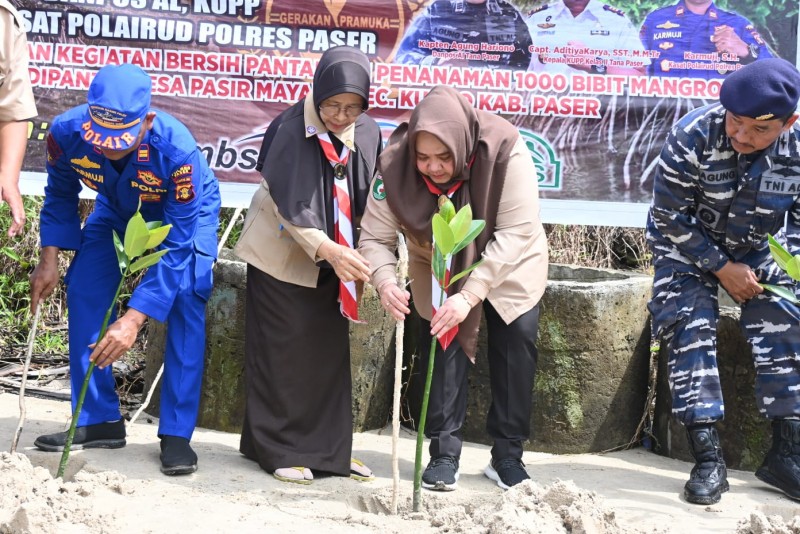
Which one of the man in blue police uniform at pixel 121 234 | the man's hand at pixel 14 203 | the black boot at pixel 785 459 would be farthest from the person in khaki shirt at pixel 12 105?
the black boot at pixel 785 459

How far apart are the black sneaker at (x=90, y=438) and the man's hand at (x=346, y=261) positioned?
119 centimetres

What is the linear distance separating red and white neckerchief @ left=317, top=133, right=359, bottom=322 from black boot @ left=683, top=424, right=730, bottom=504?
53.5 inches

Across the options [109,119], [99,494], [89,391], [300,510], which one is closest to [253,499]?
[300,510]

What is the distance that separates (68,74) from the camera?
5312mm

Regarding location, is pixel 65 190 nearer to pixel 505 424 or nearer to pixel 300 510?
pixel 300 510

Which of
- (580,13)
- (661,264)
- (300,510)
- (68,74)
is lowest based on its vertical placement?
(300,510)

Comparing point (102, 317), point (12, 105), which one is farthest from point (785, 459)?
point (12, 105)

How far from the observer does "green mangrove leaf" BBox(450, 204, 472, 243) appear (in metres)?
3.39

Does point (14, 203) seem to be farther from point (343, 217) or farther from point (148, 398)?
point (148, 398)

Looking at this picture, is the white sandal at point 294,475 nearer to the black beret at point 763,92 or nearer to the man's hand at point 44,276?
the man's hand at point 44,276

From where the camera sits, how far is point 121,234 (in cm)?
425

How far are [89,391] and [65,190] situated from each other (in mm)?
783

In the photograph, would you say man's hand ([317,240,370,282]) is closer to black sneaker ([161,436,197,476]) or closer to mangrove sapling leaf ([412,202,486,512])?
mangrove sapling leaf ([412,202,486,512])

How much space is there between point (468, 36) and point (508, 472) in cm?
220
